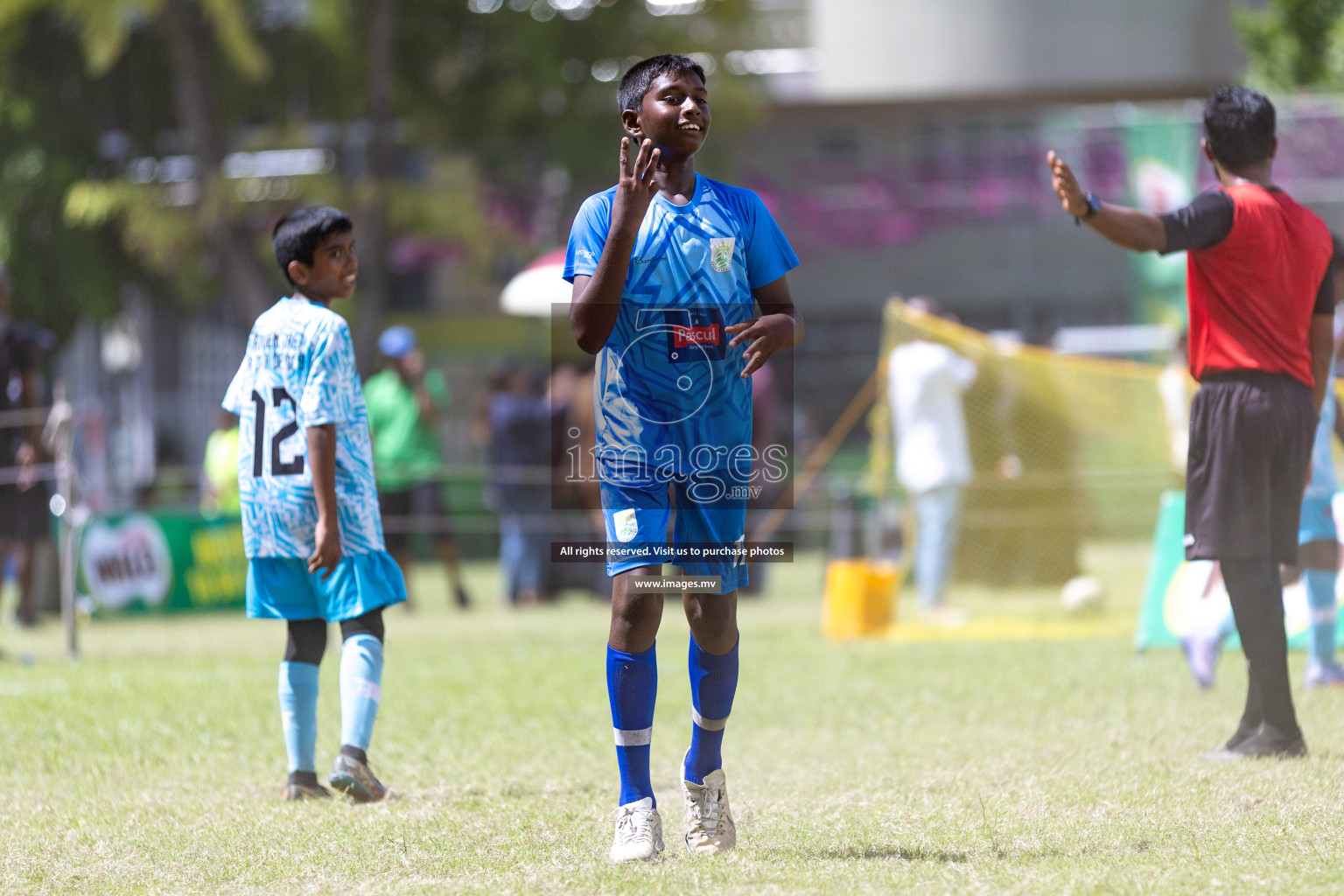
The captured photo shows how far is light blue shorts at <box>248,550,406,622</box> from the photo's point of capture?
207 inches

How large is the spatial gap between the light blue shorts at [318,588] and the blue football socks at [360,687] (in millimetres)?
119

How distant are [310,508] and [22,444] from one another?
6586mm

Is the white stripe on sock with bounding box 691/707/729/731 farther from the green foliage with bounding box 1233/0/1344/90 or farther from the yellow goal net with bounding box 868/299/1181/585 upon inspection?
the green foliage with bounding box 1233/0/1344/90

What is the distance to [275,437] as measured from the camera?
5.29 m

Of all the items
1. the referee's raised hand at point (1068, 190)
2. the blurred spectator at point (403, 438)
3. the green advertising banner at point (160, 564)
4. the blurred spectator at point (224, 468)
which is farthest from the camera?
the blurred spectator at point (224, 468)

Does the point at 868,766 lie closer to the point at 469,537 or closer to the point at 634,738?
the point at 634,738

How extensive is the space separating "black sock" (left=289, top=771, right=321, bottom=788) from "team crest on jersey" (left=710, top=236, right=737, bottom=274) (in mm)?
2289

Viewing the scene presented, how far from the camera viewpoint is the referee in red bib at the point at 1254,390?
18.2 ft

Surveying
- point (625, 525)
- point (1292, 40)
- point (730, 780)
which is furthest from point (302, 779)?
point (1292, 40)

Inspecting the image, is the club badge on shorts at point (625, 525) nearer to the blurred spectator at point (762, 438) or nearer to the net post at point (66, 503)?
the net post at point (66, 503)

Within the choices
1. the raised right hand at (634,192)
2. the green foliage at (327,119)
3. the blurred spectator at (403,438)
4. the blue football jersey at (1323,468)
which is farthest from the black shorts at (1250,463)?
the green foliage at (327,119)

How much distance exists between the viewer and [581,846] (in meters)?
4.31

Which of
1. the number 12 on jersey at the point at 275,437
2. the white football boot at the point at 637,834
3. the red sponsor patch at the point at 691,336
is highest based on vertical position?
the red sponsor patch at the point at 691,336

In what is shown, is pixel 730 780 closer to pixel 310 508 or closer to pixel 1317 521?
pixel 310 508
